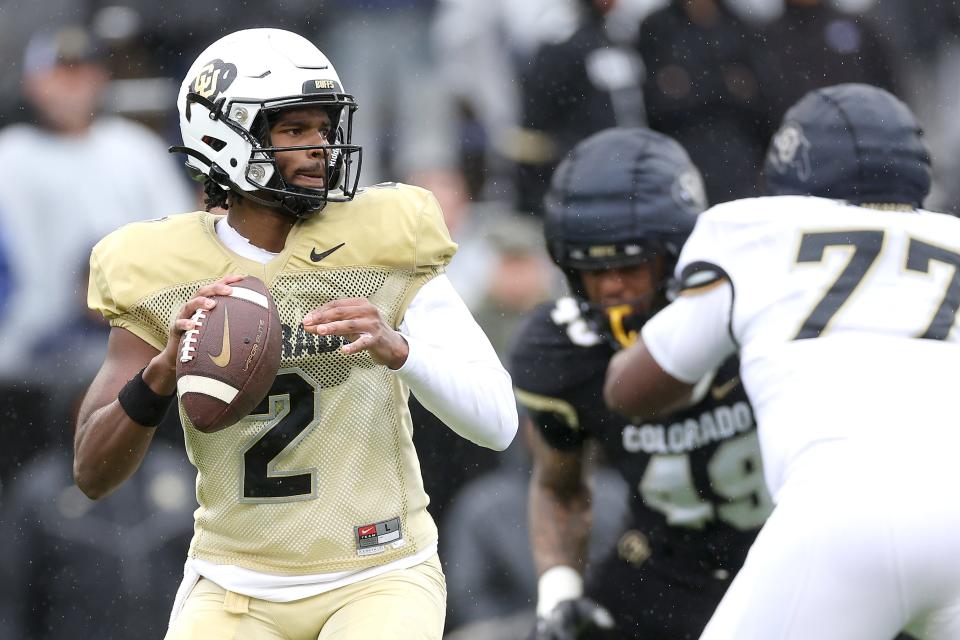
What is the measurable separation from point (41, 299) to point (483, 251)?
169 centimetres

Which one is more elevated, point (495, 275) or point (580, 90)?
point (580, 90)

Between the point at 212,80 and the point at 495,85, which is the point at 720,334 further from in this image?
the point at 495,85

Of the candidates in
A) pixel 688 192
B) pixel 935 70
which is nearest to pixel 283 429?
pixel 688 192

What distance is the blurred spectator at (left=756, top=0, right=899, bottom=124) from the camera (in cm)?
647

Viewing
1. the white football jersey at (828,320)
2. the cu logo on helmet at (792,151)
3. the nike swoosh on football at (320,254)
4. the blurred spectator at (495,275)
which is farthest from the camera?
the blurred spectator at (495,275)

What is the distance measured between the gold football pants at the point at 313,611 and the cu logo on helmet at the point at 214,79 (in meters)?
1.03

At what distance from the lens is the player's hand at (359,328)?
296cm

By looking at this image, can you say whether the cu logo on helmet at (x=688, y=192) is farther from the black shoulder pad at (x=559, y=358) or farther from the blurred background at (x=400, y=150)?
the blurred background at (x=400, y=150)

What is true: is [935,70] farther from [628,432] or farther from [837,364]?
[837,364]

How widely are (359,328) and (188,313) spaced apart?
12.8 inches

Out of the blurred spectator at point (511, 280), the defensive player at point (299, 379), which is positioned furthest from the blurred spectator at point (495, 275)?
the defensive player at point (299, 379)

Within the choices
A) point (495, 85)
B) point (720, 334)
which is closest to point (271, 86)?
point (720, 334)

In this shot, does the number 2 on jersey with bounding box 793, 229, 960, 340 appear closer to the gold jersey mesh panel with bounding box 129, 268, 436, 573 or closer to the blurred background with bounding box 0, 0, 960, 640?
the gold jersey mesh panel with bounding box 129, 268, 436, 573

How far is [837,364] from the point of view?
353 centimetres
